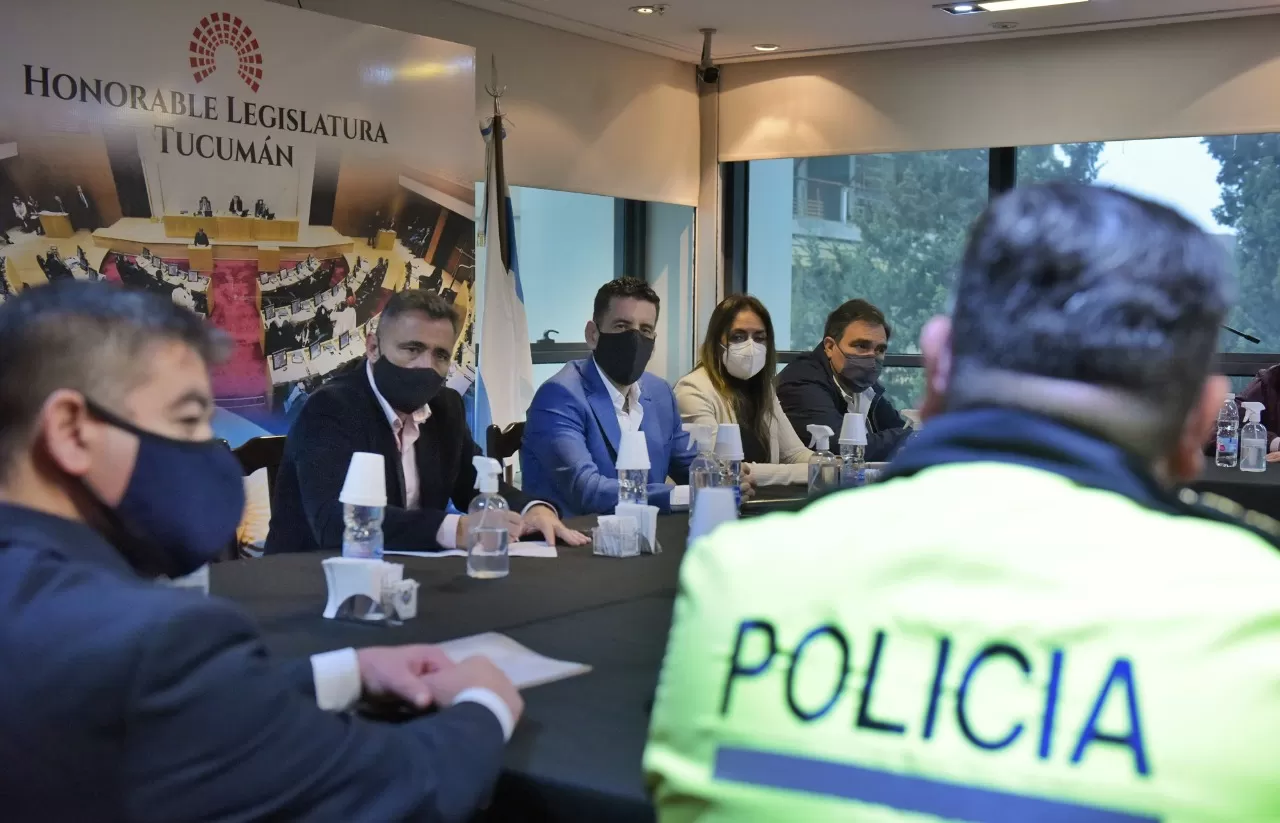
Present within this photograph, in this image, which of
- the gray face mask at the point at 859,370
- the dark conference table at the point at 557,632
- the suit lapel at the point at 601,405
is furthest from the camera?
the gray face mask at the point at 859,370

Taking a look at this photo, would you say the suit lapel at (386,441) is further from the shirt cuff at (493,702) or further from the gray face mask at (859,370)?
the gray face mask at (859,370)

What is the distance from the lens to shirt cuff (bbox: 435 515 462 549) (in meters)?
2.71

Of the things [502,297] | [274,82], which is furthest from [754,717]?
[502,297]

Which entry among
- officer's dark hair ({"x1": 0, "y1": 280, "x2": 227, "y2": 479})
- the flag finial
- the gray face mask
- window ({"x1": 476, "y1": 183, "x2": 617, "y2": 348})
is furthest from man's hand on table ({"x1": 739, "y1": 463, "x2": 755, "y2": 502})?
window ({"x1": 476, "y1": 183, "x2": 617, "y2": 348})

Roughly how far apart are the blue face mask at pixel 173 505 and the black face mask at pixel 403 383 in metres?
1.49

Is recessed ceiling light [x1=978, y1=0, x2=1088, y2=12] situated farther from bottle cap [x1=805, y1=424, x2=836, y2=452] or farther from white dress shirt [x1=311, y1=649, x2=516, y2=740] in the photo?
white dress shirt [x1=311, y1=649, x2=516, y2=740]

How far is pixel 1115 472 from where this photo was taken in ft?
2.88

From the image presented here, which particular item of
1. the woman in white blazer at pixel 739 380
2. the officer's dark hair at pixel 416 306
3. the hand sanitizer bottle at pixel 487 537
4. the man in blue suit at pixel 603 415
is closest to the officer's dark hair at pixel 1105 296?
the hand sanitizer bottle at pixel 487 537

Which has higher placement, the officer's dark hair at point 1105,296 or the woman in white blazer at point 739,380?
the officer's dark hair at point 1105,296

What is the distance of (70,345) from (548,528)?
1647mm

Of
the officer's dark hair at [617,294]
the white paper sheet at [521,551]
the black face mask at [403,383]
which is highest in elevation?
the officer's dark hair at [617,294]

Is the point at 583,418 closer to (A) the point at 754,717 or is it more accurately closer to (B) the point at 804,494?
(B) the point at 804,494

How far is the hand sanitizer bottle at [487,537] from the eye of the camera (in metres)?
2.47

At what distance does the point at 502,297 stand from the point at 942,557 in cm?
476
